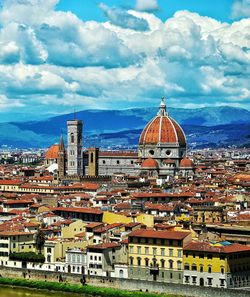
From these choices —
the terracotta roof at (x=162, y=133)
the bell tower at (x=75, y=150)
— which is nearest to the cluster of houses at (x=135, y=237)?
the terracotta roof at (x=162, y=133)

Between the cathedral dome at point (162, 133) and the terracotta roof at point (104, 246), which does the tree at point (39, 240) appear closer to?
the terracotta roof at point (104, 246)

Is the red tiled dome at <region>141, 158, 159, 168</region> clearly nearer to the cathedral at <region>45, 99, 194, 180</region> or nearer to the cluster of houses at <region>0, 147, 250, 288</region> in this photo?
the cathedral at <region>45, 99, 194, 180</region>

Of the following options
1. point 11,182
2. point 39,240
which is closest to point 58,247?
point 39,240

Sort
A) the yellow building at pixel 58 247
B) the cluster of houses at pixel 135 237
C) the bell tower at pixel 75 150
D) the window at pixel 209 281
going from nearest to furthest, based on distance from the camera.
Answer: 1. the window at pixel 209 281
2. the cluster of houses at pixel 135 237
3. the yellow building at pixel 58 247
4. the bell tower at pixel 75 150

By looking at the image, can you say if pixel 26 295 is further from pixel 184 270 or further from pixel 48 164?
pixel 48 164

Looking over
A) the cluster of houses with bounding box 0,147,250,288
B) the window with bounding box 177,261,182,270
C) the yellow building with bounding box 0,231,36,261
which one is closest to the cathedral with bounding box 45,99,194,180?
the cluster of houses with bounding box 0,147,250,288

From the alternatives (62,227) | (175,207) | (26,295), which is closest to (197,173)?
(175,207)

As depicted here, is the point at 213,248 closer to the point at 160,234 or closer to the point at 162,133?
the point at 160,234
